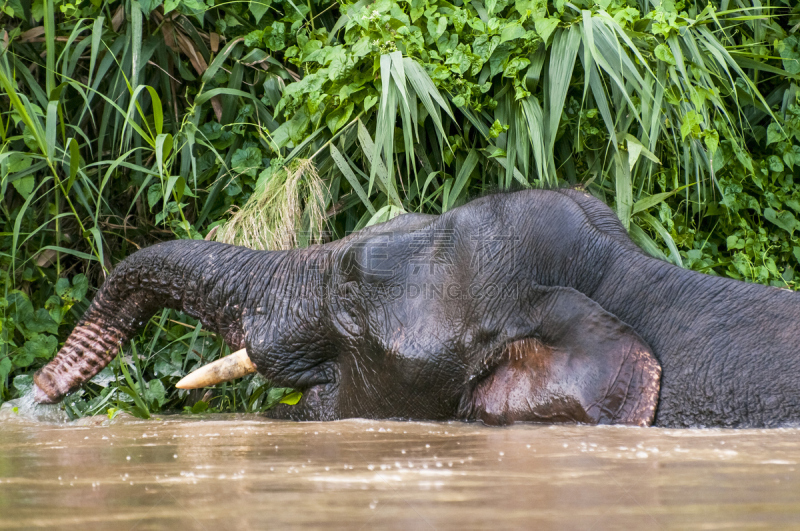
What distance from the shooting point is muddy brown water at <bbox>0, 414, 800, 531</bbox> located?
1042 millimetres

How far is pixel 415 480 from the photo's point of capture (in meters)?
1.27

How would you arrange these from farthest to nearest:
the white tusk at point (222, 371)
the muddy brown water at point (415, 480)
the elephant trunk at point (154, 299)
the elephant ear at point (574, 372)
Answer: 1. the elephant trunk at point (154, 299)
2. the white tusk at point (222, 371)
3. the elephant ear at point (574, 372)
4. the muddy brown water at point (415, 480)

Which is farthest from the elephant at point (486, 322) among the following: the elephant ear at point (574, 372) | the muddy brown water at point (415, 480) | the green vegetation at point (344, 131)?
the green vegetation at point (344, 131)

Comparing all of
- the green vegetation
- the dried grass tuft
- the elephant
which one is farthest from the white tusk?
the dried grass tuft

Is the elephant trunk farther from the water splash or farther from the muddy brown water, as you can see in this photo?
the muddy brown water

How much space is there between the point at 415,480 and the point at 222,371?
122 centimetres

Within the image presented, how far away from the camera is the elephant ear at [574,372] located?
190 cm

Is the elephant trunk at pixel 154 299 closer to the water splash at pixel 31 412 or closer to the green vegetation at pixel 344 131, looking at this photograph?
the water splash at pixel 31 412

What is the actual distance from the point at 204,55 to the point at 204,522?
10.7 feet

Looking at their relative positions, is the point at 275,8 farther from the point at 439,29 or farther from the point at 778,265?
the point at 778,265

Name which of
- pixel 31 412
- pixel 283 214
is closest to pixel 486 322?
pixel 283 214

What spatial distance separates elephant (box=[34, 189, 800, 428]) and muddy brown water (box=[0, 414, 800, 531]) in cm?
15

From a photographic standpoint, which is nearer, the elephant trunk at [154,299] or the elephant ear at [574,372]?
the elephant ear at [574,372]

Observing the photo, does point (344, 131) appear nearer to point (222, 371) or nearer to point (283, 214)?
point (283, 214)
